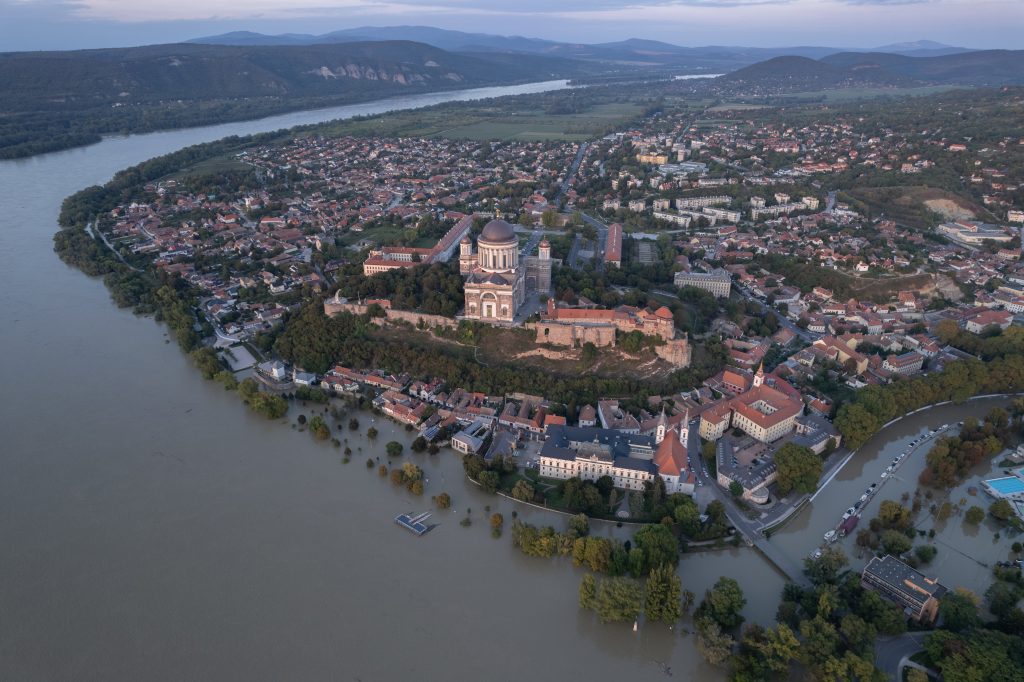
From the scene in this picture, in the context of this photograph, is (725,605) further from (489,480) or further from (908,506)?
(908,506)

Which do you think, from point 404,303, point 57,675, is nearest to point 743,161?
point 404,303

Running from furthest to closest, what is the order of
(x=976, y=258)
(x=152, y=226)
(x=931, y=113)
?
(x=931, y=113)
(x=152, y=226)
(x=976, y=258)

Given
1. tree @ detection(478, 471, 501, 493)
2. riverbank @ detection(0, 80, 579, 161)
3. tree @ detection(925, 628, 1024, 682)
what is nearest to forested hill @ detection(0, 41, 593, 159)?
riverbank @ detection(0, 80, 579, 161)

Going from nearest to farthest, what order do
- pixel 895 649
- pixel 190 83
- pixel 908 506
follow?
pixel 895 649, pixel 908 506, pixel 190 83

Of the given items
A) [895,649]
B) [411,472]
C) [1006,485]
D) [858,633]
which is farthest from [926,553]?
[411,472]

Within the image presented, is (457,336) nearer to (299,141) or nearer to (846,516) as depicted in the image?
(846,516)

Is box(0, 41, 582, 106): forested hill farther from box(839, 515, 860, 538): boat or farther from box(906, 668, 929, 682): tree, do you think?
box(906, 668, 929, 682): tree
